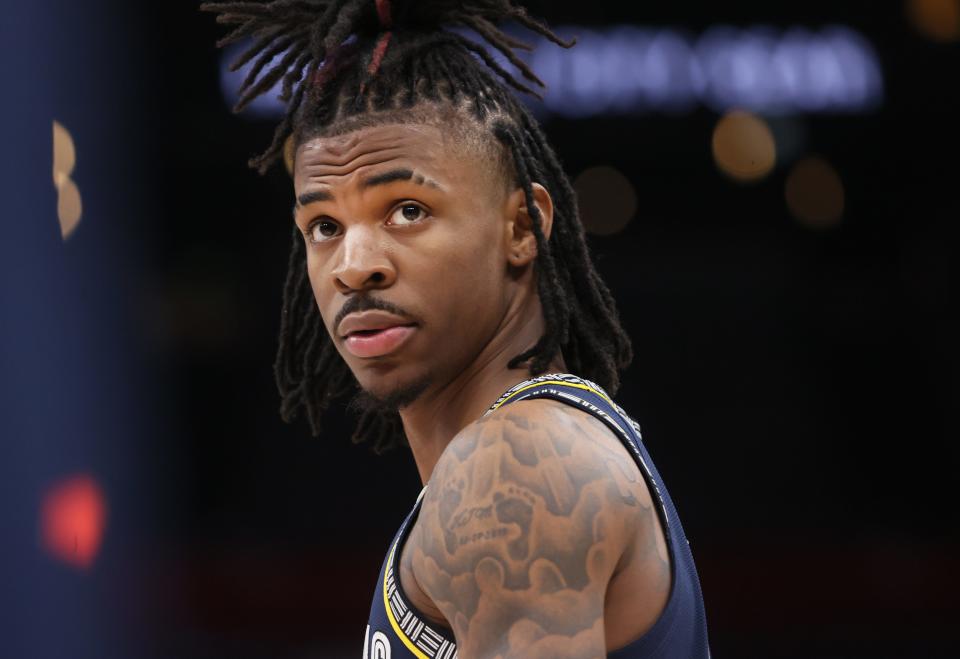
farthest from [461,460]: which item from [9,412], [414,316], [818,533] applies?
[818,533]

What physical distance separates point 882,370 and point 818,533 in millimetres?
992

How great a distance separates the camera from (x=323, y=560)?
259 inches

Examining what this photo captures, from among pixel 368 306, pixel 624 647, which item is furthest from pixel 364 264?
pixel 624 647

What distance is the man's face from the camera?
2.13 metres

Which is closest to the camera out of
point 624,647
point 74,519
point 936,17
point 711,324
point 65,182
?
point 624,647

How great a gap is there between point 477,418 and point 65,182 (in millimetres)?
1538

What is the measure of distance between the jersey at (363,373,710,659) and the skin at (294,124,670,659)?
26 millimetres

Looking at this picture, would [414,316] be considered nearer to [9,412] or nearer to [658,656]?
[658,656]

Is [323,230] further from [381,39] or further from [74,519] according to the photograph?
[74,519]

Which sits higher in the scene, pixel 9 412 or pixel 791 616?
pixel 9 412

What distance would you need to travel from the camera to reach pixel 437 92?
2.24 meters

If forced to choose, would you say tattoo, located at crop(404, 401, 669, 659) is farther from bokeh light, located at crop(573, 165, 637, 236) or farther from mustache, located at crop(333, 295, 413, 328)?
bokeh light, located at crop(573, 165, 637, 236)

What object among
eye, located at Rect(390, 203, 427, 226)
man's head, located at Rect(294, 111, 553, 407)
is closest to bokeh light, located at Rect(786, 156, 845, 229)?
man's head, located at Rect(294, 111, 553, 407)

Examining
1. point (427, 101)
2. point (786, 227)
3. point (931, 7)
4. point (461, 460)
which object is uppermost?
point (931, 7)
